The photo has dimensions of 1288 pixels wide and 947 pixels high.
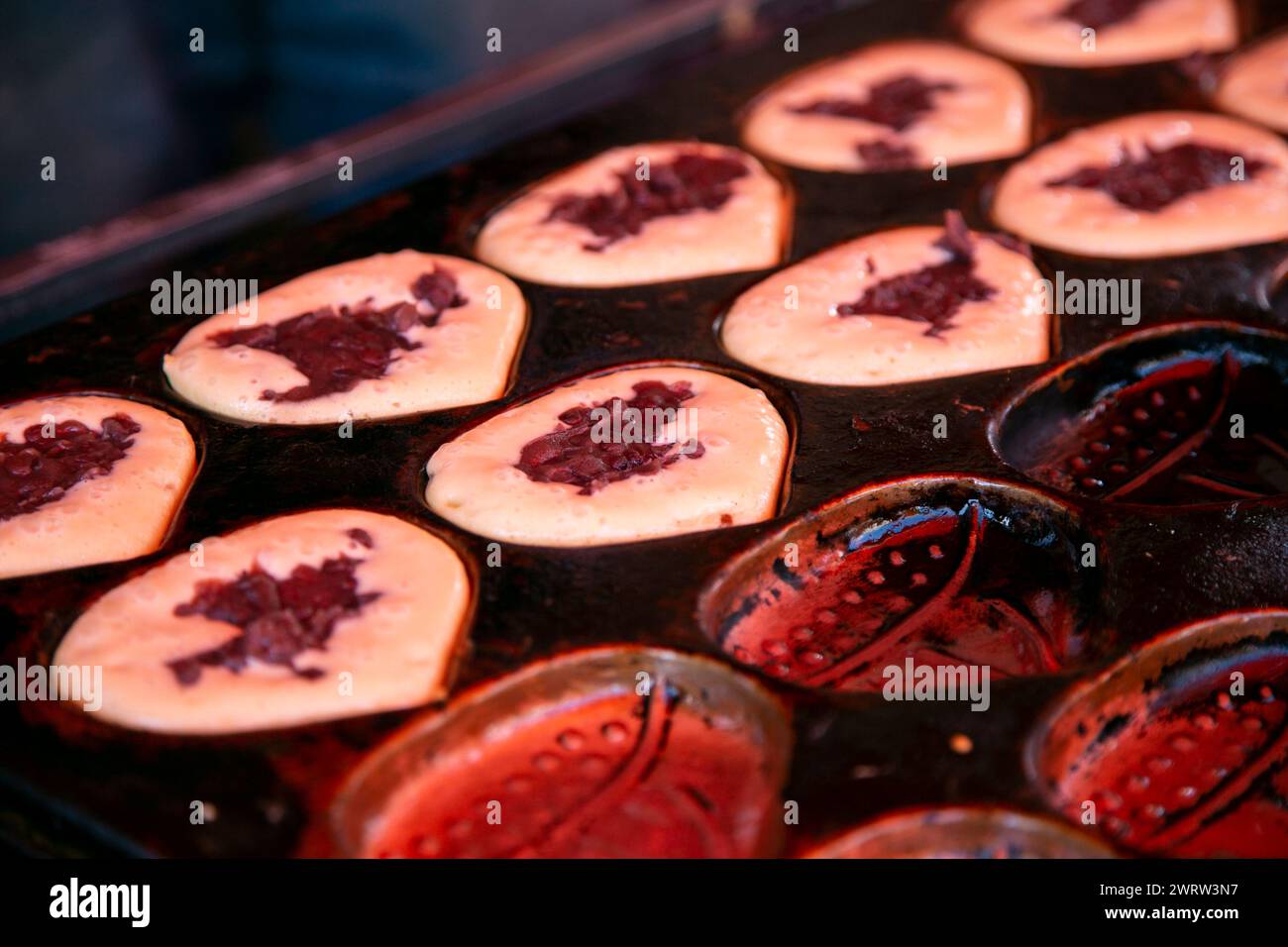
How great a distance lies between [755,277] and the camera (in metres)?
3.16

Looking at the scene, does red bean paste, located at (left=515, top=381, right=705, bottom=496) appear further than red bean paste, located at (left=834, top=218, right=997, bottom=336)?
No

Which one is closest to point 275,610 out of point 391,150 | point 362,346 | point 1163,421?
point 362,346

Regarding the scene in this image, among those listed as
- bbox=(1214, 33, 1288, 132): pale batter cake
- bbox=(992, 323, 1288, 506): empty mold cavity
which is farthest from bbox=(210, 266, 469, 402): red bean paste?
bbox=(1214, 33, 1288, 132): pale batter cake

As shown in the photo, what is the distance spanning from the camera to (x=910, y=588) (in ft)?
8.13

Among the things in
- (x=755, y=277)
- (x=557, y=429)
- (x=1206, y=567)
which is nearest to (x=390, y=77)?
(x=755, y=277)

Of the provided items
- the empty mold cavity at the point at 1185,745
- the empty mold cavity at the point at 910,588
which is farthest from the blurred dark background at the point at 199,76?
the empty mold cavity at the point at 1185,745

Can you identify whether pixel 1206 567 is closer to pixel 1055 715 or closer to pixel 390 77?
pixel 1055 715

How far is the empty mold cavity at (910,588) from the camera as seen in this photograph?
2.32 metres

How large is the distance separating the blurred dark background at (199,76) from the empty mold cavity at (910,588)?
2.88m

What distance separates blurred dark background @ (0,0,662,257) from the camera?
164 inches

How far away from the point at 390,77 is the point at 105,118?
3.25 feet

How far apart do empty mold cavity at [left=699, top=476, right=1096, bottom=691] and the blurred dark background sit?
2.88m

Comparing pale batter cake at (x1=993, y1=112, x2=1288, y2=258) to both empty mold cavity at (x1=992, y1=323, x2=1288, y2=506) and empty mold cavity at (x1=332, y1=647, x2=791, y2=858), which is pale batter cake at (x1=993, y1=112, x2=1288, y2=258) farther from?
empty mold cavity at (x1=332, y1=647, x2=791, y2=858)
